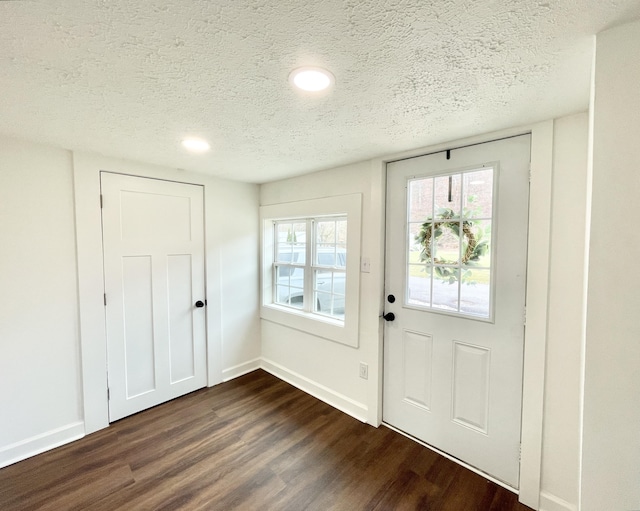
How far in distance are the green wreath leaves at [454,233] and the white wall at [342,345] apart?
33 centimetres

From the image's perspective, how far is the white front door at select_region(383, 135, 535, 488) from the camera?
1593 millimetres

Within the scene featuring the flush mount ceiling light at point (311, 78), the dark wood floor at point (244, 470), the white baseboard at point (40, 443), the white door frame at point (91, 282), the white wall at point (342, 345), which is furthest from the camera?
the white wall at point (342, 345)

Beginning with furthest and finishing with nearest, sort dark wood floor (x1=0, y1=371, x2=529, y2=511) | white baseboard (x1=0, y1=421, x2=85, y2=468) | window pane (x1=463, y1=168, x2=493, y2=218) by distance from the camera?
white baseboard (x1=0, y1=421, x2=85, y2=468) < window pane (x1=463, y1=168, x2=493, y2=218) < dark wood floor (x1=0, y1=371, x2=529, y2=511)

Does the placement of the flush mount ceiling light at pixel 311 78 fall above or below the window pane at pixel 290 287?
above

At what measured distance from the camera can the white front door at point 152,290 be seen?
2176mm

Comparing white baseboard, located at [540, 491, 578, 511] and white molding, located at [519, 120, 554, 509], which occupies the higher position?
white molding, located at [519, 120, 554, 509]

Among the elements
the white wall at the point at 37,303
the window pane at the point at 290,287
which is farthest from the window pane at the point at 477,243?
the white wall at the point at 37,303

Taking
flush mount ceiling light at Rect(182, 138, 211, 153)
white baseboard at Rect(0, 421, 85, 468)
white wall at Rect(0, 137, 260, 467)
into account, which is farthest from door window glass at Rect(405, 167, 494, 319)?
white baseboard at Rect(0, 421, 85, 468)

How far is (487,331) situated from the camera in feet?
5.50

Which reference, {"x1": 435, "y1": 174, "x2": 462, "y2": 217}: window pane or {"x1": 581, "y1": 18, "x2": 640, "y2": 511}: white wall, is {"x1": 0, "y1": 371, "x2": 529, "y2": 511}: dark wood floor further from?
{"x1": 435, "y1": 174, "x2": 462, "y2": 217}: window pane

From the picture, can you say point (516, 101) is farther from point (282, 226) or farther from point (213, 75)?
point (282, 226)

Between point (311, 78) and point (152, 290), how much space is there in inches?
84.8

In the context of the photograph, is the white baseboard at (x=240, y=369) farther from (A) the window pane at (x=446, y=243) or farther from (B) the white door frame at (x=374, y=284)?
(A) the window pane at (x=446, y=243)

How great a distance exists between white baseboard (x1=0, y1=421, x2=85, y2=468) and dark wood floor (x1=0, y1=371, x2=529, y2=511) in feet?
0.15
